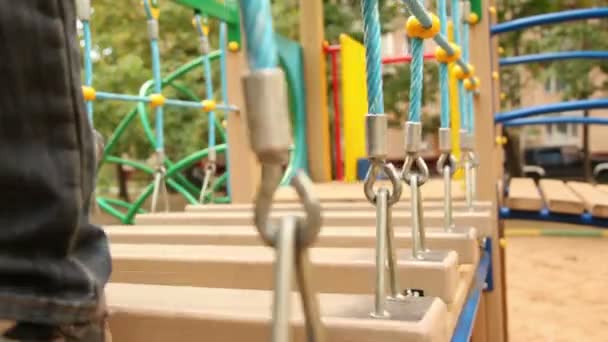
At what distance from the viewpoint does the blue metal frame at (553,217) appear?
159cm

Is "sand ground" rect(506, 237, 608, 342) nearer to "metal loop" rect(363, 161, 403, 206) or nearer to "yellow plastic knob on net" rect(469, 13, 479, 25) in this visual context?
"yellow plastic knob on net" rect(469, 13, 479, 25)

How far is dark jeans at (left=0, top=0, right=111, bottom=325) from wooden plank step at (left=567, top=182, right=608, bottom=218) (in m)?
1.51

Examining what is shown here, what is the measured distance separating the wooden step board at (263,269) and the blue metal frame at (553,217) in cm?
107

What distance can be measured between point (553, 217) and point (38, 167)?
5.16ft

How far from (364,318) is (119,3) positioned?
3918 mm

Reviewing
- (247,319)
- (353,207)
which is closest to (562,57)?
(353,207)

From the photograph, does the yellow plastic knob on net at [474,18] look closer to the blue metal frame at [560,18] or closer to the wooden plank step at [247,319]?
the blue metal frame at [560,18]

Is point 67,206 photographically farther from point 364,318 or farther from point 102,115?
point 102,115

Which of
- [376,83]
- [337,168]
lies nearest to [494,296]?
[376,83]

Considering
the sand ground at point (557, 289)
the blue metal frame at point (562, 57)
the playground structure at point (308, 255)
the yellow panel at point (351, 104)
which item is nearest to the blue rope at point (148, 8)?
the playground structure at point (308, 255)

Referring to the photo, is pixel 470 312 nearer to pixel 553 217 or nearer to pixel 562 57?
pixel 553 217

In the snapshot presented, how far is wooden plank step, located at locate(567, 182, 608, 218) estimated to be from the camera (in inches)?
61.1

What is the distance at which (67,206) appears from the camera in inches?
11.8

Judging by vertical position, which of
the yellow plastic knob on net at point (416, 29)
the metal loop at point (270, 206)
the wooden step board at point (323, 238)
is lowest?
the wooden step board at point (323, 238)
